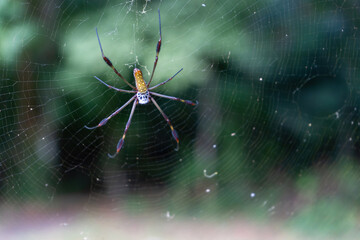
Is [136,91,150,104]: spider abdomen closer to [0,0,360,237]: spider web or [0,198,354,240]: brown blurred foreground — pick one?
[0,0,360,237]: spider web

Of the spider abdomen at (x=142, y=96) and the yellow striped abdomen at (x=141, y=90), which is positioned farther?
the spider abdomen at (x=142, y=96)

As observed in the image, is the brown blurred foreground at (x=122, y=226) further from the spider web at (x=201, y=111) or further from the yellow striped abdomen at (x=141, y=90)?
the yellow striped abdomen at (x=141, y=90)

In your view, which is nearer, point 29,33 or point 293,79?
point 29,33

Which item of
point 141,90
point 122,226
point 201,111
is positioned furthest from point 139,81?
point 122,226

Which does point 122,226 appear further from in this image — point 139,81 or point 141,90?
point 139,81

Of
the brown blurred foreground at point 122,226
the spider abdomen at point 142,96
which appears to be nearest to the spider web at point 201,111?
the brown blurred foreground at point 122,226

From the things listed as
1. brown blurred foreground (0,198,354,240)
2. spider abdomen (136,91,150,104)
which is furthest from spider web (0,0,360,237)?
spider abdomen (136,91,150,104)

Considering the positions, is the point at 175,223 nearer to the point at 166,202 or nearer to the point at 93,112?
the point at 166,202

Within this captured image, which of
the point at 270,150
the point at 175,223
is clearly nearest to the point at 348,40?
the point at 270,150
